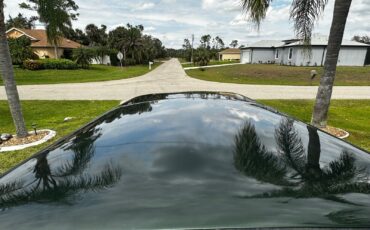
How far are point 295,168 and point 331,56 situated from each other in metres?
6.36

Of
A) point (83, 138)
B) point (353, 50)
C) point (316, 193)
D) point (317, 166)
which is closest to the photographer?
point (316, 193)

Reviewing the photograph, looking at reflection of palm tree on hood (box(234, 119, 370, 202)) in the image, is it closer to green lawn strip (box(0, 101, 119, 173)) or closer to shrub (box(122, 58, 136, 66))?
green lawn strip (box(0, 101, 119, 173))

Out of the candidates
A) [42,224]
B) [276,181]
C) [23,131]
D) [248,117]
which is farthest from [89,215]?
[23,131]

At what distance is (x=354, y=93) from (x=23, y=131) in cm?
1682

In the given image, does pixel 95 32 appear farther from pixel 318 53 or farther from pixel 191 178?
pixel 191 178

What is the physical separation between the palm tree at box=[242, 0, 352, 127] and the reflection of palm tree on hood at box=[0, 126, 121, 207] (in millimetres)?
6661

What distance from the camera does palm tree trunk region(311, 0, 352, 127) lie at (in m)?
6.67

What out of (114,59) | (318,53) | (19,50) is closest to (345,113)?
(19,50)

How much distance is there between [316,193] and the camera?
129cm

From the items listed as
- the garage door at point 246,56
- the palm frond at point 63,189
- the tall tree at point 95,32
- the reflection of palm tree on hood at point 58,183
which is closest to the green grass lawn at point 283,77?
the reflection of palm tree on hood at point 58,183

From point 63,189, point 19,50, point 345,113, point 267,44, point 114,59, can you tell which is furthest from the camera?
point 114,59

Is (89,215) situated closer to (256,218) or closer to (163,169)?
(163,169)

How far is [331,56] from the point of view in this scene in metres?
6.93

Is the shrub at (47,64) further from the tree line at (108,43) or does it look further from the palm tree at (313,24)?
the palm tree at (313,24)
